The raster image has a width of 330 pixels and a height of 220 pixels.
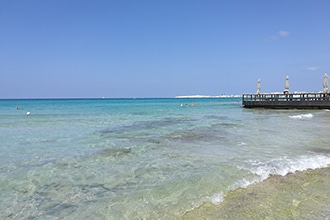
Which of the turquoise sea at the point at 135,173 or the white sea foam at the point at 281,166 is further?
the white sea foam at the point at 281,166

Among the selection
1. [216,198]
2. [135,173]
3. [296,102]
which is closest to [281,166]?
[216,198]

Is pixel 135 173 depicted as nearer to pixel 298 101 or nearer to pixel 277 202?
pixel 277 202

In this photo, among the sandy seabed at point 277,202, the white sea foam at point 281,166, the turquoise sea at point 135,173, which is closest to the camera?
the sandy seabed at point 277,202

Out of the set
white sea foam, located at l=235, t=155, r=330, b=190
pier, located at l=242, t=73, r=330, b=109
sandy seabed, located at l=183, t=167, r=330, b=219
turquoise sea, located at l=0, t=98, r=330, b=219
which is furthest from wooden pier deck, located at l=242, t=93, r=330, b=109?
sandy seabed, located at l=183, t=167, r=330, b=219

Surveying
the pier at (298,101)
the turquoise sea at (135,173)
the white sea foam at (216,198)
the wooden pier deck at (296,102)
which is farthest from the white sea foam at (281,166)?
the wooden pier deck at (296,102)

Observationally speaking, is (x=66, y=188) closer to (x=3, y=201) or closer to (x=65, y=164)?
(x=3, y=201)

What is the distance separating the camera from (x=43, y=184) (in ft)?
19.4

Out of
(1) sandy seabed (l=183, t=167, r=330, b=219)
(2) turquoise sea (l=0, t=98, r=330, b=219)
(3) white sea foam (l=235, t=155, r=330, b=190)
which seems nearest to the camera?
(1) sandy seabed (l=183, t=167, r=330, b=219)

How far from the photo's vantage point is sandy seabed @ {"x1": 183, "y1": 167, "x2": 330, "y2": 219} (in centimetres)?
412

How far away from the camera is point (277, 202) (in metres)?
4.58

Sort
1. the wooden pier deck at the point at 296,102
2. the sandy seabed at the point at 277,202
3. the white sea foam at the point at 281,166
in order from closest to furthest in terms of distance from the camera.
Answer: the sandy seabed at the point at 277,202 → the white sea foam at the point at 281,166 → the wooden pier deck at the point at 296,102

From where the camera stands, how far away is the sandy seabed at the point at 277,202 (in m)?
4.12

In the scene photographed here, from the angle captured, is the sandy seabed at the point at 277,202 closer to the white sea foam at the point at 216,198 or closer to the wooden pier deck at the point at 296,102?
the white sea foam at the point at 216,198

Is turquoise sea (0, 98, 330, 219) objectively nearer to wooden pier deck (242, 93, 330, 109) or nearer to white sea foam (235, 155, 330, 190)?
white sea foam (235, 155, 330, 190)
